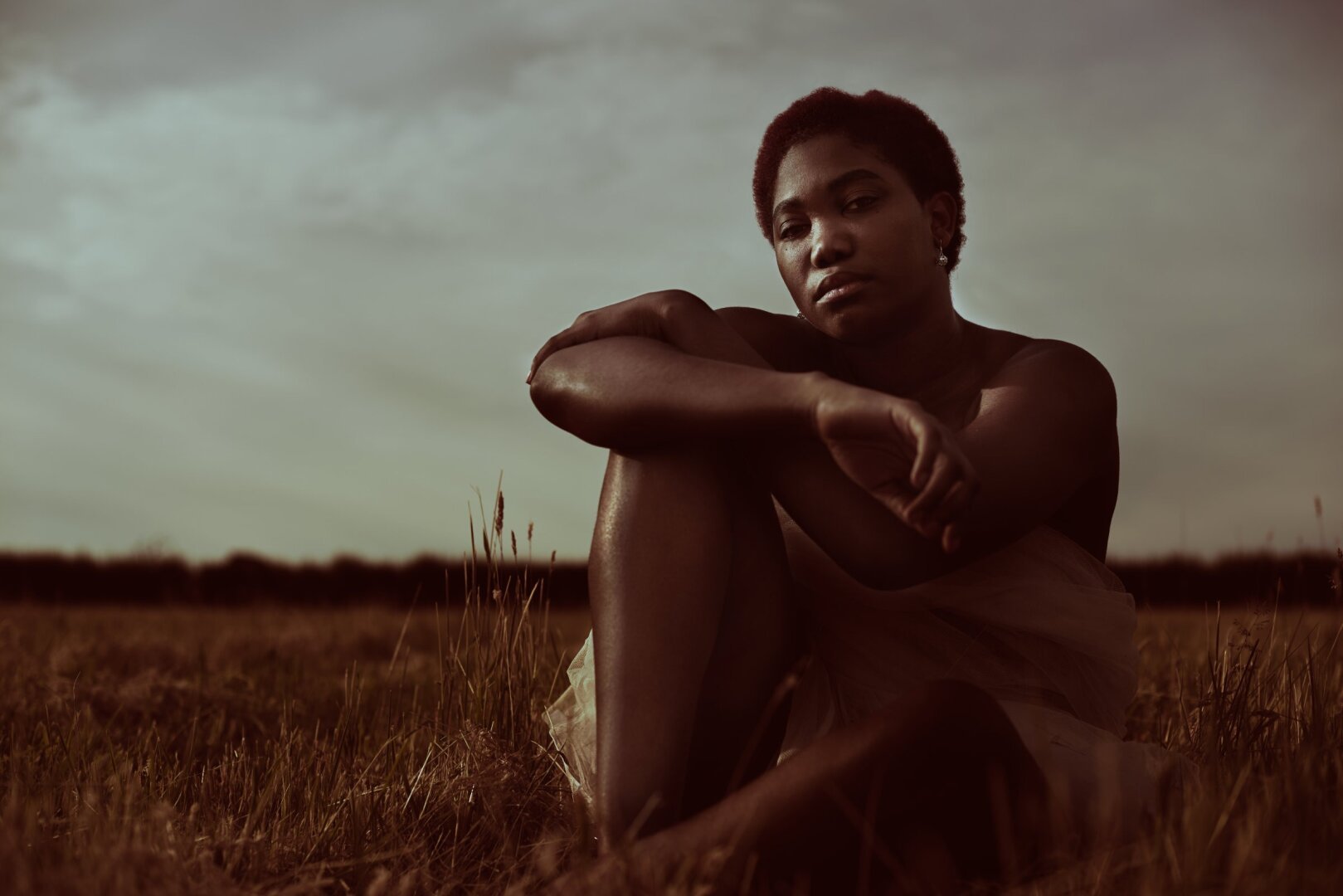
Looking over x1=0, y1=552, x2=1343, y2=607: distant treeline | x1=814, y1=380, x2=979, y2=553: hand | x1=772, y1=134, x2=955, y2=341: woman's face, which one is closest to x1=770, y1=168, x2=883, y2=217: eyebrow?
x1=772, y1=134, x2=955, y2=341: woman's face

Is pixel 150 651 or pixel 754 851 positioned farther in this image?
pixel 150 651

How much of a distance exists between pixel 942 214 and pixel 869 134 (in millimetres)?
284

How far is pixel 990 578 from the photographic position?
2205mm

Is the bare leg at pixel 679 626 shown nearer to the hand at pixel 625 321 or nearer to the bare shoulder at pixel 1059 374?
the hand at pixel 625 321

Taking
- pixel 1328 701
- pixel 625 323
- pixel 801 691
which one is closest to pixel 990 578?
pixel 801 691

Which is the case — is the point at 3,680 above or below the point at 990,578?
below

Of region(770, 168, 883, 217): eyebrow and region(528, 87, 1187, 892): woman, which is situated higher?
region(770, 168, 883, 217): eyebrow

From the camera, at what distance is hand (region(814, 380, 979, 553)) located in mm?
1760

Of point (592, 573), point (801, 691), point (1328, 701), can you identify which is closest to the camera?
point (592, 573)

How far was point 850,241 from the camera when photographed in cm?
227

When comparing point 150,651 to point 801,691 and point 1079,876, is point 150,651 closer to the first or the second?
point 801,691

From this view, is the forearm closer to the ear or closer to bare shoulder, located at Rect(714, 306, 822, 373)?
bare shoulder, located at Rect(714, 306, 822, 373)

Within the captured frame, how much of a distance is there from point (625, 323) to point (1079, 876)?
1247 mm

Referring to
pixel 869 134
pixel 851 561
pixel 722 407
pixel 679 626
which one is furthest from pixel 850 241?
pixel 679 626
